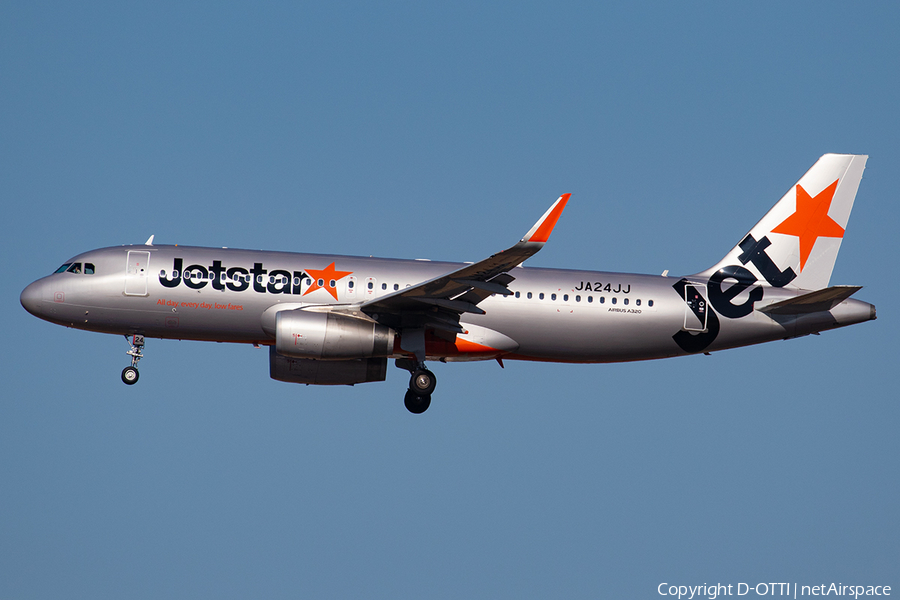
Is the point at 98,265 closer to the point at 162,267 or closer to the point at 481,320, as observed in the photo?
the point at 162,267

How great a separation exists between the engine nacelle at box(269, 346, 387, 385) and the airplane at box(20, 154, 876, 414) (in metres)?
0.04

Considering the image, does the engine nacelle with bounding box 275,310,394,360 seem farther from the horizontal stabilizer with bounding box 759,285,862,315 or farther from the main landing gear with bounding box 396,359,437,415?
the horizontal stabilizer with bounding box 759,285,862,315

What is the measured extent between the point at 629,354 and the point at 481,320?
15.5 ft

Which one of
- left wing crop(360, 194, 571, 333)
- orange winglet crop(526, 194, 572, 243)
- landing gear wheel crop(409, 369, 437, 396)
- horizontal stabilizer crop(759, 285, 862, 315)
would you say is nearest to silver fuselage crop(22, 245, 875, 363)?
horizontal stabilizer crop(759, 285, 862, 315)

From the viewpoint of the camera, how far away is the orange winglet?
24.4 metres

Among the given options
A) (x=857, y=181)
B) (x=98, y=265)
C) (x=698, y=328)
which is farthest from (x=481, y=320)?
(x=857, y=181)

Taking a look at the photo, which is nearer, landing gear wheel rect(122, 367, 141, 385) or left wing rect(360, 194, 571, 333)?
left wing rect(360, 194, 571, 333)

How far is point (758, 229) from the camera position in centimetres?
3328

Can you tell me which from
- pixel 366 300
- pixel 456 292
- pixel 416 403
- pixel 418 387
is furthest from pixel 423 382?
pixel 456 292

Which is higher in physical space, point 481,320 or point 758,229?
point 758,229

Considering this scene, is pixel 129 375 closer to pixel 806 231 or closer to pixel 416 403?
pixel 416 403

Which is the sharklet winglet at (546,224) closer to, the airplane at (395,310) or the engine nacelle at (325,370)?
the airplane at (395,310)

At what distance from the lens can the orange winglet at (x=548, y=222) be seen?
24.4 metres

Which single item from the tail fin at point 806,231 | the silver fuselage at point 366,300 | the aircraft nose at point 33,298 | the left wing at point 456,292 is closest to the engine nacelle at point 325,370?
the silver fuselage at point 366,300
